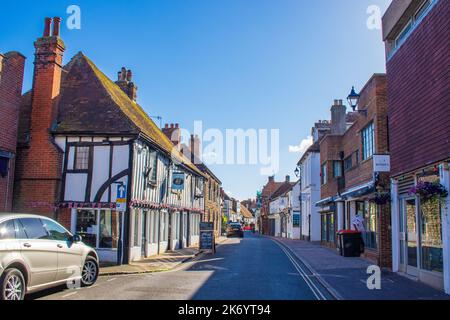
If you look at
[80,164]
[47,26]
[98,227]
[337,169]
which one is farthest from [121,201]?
[337,169]

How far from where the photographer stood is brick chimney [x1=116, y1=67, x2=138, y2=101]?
27750 millimetres

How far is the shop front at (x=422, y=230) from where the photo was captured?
11.1m

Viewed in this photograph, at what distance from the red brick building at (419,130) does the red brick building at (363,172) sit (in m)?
1.59

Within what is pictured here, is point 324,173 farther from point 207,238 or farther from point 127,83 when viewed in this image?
point 127,83

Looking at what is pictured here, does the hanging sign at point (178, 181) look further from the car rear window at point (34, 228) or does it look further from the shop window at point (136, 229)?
the car rear window at point (34, 228)

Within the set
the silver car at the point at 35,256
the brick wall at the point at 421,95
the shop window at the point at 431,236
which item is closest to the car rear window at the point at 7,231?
the silver car at the point at 35,256

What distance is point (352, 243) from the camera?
70.0ft

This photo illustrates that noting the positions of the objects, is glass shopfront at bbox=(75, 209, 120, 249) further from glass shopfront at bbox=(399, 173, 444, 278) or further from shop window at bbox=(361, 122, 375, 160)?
shop window at bbox=(361, 122, 375, 160)

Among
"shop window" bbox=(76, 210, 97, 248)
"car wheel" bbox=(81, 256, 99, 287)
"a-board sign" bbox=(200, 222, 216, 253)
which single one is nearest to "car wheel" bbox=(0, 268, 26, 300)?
"car wheel" bbox=(81, 256, 99, 287)

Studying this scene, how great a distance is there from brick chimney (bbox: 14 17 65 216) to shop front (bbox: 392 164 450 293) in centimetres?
1249

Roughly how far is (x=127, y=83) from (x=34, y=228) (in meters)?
19.5
